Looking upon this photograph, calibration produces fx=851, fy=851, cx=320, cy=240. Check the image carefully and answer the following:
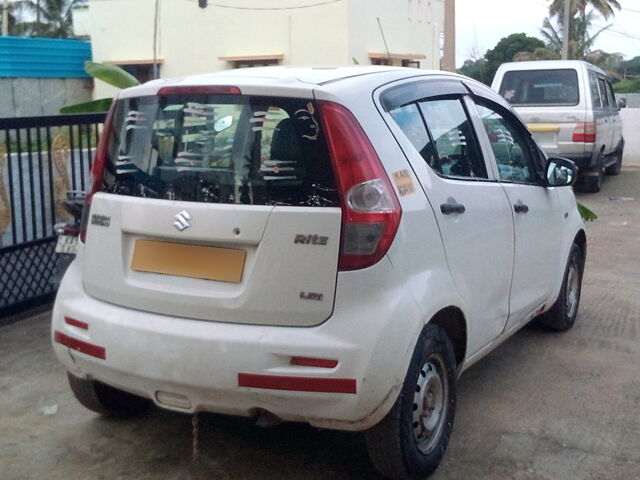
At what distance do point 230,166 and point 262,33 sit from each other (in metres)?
22.7

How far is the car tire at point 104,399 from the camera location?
416 centimetres

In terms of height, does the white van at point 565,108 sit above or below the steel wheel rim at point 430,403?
above

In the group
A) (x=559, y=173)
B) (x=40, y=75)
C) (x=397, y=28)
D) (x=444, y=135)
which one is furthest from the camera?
(x=40, y=75)

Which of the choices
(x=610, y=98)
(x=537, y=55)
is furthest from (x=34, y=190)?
(x=537, y=55)

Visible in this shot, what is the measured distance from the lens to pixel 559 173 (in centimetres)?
529

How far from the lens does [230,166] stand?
3.45 metres

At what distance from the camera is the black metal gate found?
6.28 metres

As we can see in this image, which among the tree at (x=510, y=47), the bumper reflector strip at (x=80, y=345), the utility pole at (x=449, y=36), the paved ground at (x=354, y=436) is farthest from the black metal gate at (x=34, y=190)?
the tree at (x=510, y=47)

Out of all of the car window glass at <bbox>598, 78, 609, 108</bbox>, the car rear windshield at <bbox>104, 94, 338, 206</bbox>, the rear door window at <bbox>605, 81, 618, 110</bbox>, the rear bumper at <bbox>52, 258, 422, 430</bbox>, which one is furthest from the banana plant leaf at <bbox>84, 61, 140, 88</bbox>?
the rear door window at <bbox>605, 81, 618, 110</bbox>

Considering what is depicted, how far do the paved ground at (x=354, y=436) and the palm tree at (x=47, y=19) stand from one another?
42.0 metres

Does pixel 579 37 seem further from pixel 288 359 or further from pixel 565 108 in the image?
pixel 288 359

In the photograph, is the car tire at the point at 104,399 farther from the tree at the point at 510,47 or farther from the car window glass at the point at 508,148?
the tree at the point at 510,47

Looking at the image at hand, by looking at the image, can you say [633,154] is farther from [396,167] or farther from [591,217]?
[396,167]

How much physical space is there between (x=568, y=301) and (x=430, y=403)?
2482 mm
